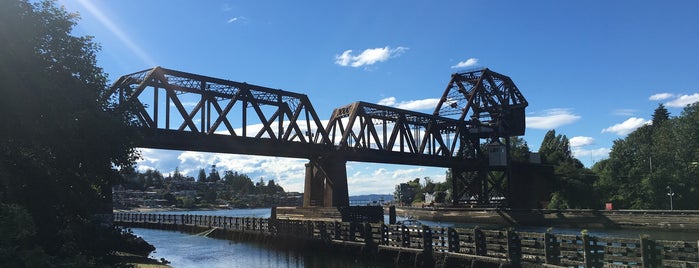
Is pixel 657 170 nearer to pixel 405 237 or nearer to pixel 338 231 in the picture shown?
pixel 338 231

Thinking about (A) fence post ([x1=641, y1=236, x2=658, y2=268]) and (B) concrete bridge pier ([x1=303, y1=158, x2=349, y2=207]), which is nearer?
(A) fence post ([x1=641, y1=236, x2=658, y2=268])

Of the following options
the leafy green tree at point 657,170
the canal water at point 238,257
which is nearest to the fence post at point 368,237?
the canal water at point 238,257

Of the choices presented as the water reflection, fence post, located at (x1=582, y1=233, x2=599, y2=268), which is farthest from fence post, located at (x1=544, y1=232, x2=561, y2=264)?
the water reflection

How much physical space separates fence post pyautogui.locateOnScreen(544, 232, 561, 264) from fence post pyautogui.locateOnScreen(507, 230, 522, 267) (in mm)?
1604

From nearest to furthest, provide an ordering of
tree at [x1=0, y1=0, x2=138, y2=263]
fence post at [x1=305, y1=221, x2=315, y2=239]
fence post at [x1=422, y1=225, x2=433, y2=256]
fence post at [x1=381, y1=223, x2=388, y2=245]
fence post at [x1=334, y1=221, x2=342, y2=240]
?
tree at [x1=0, y1=0, x2=138, y2=263] < fence post at [x1=422, y1=225, x2=433, y2=256] < fence post at [x1=381, y1=223, x2=388, y2=245] < fence post at [x1=334, y1=221, x2=342, y2=240] < fence post at [x1=305, y1=221, x2=315, y2=239]

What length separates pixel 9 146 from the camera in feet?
42.5

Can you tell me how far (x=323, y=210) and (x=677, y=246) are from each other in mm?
30583

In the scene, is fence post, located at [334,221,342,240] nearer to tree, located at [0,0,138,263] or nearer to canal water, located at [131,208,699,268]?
canal water, located at [131,208,699,268]

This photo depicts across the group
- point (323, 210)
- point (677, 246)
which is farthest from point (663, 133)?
point (677, 246)

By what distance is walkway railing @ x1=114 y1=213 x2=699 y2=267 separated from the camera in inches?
840

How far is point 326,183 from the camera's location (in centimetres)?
5509

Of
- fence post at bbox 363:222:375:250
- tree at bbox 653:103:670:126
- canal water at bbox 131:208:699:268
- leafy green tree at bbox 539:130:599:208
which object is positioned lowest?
canal water at bbox 131:208:699:268

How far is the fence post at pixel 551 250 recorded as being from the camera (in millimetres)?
24484

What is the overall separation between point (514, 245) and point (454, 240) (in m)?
4.00
